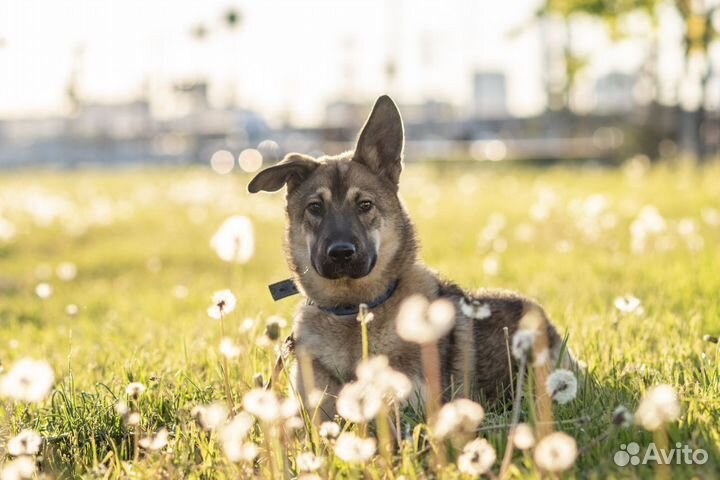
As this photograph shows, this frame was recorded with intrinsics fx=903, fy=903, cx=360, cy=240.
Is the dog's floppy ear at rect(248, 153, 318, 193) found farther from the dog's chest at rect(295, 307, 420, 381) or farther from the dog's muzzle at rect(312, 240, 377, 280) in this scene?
the dog's chest at rect(295, 307, 420, 381)

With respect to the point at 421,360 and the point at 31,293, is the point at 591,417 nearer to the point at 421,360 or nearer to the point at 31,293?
the point at 421,360

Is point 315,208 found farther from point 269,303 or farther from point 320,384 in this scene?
point 269,303

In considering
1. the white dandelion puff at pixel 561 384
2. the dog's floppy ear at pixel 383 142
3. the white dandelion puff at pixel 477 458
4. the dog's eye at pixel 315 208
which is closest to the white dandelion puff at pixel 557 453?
the white dandelion puff at pixel 477 458

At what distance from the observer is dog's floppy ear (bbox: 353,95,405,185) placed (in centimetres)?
516

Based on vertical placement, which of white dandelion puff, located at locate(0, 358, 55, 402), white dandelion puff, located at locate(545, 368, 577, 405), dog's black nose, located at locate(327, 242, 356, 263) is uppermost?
dog's black nose, located at locate(327, 242, 356, 263)

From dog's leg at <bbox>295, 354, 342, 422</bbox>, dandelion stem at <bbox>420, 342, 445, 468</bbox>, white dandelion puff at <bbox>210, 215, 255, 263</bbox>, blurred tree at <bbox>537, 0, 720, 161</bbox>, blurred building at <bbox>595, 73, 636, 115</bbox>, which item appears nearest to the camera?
white dandelion puff at <bbox>210, 215, 255, 263</bbox>

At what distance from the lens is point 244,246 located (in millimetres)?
4090

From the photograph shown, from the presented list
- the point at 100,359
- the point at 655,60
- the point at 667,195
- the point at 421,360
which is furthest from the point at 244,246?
the point at 655,60

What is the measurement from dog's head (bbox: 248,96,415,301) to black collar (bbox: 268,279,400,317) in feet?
0.27

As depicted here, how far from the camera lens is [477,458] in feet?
10.8

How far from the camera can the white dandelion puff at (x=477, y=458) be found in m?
3.07

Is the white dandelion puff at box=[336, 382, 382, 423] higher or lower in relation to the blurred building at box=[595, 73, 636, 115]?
lower

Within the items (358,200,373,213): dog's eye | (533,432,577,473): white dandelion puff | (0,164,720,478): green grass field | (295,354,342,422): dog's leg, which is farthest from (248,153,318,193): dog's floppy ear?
(533,432,577,473): white dandelion puff

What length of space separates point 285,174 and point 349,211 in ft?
1.49
